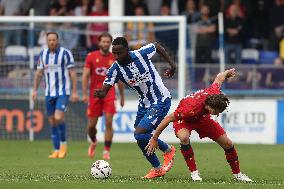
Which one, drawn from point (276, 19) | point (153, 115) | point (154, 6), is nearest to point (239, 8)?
point (276, 19)

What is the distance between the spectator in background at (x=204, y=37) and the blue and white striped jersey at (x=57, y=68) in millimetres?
6278

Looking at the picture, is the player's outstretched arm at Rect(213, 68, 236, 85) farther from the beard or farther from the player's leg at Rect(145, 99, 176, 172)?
the beard

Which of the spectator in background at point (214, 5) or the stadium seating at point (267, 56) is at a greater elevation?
the spectator in background at point (214, 5)

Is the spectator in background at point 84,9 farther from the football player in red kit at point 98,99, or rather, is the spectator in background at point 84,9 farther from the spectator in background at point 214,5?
the football player in red kit at point 98,99

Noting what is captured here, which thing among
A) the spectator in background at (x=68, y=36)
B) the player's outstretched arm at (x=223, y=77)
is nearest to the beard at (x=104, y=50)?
the player's outstretched arm at (x=223, y=77)

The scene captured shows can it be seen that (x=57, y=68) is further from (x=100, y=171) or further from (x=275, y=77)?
(x=275, y=77)

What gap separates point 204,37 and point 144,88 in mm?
11648

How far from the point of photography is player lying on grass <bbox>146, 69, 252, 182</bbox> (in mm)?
13516

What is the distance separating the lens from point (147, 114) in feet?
47.7

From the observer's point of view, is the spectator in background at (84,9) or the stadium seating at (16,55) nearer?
the stadium seating at (16,55)

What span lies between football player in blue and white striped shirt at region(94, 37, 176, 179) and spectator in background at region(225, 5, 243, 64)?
1137 centimetres

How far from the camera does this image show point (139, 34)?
24547 millimetres

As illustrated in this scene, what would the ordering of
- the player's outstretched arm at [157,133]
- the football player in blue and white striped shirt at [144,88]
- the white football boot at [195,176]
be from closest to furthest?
the player's outstretched arm at [157,133] < the white football boot at [195,176] < the football player in blue and white striped shirt at [144,88]

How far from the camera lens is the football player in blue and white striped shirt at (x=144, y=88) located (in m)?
14.4
